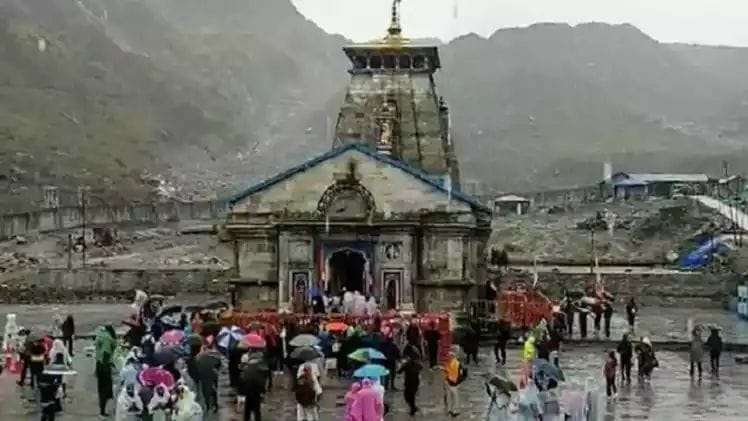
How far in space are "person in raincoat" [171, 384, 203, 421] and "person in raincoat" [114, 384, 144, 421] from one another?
78cm

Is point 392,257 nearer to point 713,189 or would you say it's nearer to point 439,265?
point 439,265

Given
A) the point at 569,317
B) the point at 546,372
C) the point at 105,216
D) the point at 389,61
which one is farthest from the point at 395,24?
the point at 105,216

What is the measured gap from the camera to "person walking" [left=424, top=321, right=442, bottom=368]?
33.4 metres

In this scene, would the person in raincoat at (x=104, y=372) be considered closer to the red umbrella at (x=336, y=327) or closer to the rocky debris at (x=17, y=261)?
the red umbrella at (x=336, y=327)

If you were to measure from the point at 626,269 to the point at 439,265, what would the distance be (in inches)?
1024

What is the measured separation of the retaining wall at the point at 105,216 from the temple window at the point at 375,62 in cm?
3318

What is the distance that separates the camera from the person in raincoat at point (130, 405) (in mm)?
22172

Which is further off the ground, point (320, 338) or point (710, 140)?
point (710, 140)

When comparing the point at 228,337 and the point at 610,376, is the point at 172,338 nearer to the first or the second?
the point at 228,337

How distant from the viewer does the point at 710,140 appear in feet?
632

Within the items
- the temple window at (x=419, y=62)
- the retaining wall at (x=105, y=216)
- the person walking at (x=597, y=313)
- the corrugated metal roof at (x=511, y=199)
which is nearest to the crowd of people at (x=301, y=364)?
the person walking at (x=597, y=313)

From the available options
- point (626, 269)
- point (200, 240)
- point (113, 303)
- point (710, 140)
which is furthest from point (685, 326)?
point (710, 140)

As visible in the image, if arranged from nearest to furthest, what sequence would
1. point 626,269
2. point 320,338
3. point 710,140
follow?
point 320,338
point 626,269
point 710,140

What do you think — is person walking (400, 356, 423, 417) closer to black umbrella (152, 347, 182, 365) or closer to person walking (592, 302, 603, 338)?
black umbrella (152, 347, 182, 365)
